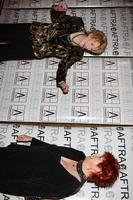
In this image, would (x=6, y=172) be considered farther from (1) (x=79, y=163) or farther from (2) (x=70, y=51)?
(2) (x=70, y=51)

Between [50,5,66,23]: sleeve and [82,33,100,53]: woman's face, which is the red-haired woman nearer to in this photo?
[82,33,100,53]: woman's face

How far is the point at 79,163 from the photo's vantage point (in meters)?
1.97

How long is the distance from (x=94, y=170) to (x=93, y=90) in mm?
971

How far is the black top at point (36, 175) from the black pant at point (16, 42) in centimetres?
93

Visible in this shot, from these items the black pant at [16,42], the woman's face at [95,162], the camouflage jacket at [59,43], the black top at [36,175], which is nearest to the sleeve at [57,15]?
the camouflage jacket at [59,43]

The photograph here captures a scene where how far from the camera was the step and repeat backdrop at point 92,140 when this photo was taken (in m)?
2.31

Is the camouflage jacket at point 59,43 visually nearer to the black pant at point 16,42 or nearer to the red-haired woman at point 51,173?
the black pant at point 16,42

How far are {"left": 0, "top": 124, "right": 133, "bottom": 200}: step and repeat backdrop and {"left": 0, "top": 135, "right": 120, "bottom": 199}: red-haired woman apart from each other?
0.35m

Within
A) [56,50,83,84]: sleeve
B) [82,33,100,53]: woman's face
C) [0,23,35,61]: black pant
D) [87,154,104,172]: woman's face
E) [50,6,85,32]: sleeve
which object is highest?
[50,6,85,32]: sleeve

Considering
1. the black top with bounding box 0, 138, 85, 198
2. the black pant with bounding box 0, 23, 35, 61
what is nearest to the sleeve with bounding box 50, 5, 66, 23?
the black pant with bounding box 0, 23, 35, 61

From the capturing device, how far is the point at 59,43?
8.40 ft

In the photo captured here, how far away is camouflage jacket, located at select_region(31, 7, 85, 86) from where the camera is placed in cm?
256

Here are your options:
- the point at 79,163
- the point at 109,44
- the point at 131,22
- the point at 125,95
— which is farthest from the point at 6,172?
the point at 131,22

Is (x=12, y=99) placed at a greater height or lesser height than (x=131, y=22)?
lesser
